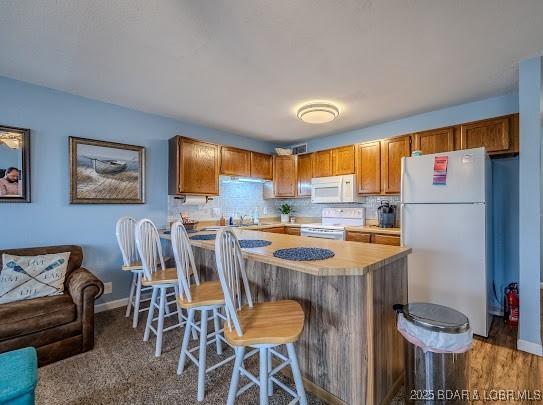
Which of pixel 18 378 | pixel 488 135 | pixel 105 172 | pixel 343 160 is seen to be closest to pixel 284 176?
pixel 343 160

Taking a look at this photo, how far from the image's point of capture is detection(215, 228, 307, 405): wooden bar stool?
123cm

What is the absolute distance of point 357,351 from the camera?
1414mm

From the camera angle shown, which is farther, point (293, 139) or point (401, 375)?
point (293, 139)

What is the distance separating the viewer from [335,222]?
4266 millimetres

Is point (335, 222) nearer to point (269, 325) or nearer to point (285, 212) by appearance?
point (285, 212)

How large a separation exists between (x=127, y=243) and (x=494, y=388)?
326 centimetres

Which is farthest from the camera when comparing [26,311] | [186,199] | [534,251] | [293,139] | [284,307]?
[293,139]

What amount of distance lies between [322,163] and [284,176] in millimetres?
760

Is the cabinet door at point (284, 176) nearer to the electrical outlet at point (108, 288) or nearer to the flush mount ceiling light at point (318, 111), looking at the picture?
the flush mount ceiling light at point (318, 111)

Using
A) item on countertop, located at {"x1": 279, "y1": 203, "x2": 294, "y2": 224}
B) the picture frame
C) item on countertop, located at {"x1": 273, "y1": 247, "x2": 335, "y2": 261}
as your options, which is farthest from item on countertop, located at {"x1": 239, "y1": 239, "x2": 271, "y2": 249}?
item on countertop, located at {"x1": 279, "y1": 203, "x2": 294, "y2": 224}

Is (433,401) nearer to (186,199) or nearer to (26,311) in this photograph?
(26,311)

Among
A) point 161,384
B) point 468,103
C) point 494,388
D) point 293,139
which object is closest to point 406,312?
point 494,388

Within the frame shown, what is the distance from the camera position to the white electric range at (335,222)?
370 cm

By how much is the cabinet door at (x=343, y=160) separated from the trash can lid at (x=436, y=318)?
2.63 meters
